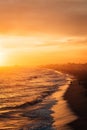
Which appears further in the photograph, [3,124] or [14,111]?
[14,111]

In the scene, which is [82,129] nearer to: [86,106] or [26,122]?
[26,122]

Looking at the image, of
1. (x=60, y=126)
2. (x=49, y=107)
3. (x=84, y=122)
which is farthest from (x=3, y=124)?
(x=49, y=107)

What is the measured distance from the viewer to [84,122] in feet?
66.9

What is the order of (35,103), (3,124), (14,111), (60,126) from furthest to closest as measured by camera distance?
1. (35,103)
2. (14,111)
3. (3,124)
4. (60,126)

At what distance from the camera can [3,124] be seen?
68.9ft

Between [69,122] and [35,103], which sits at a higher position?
[35,103]

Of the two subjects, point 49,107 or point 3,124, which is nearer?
point 3,124

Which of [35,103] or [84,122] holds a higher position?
[35,103]

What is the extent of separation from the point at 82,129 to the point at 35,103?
46.7 ft

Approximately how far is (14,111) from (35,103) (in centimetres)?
555

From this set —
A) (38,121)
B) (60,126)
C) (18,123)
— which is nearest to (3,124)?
(18,123)

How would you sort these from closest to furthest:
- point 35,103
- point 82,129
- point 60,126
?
point 82,129, point 60,126, point 35,103

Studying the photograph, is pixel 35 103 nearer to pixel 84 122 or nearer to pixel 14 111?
pixel 14 111

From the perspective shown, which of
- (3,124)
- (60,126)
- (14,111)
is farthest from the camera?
(14,111)
